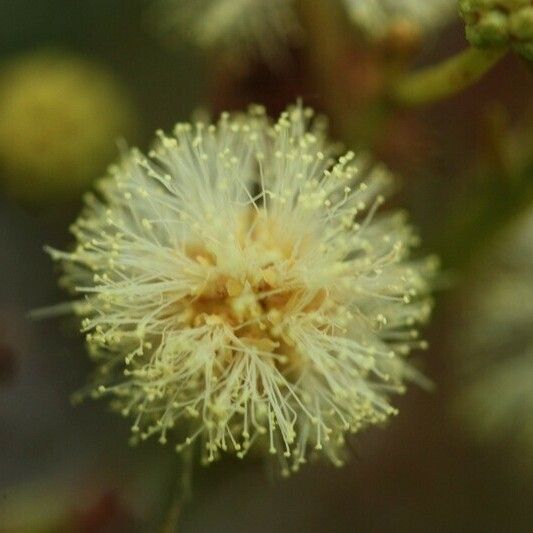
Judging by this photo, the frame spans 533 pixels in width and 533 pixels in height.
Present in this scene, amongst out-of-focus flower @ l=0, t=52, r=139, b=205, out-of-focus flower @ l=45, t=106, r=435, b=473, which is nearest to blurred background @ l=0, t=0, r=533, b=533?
out-of-focus flower @ l=0, t=52, r=139, b=205

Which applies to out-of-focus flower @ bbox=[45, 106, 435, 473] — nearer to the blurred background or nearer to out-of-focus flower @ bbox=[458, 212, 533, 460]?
the blurred background

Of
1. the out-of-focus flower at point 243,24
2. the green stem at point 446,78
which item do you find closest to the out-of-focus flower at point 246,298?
the green stem at point 446,78

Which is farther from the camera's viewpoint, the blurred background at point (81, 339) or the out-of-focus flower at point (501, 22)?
the blurred background at point (81, 339)

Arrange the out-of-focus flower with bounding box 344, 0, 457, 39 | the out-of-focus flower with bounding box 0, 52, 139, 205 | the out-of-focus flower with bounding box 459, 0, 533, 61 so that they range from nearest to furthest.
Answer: the out-of-focus flower with bounding box 459, 0, 533, 61 → the out-of-focus flower with bounding box 344, 0, 457, 39 → the out-of-focus flower with bounding box 0, 52, 139, 205

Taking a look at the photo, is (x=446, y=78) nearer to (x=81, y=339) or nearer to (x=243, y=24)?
(x=243, y=24)

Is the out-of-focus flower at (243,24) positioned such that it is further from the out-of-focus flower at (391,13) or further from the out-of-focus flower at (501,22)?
the out-of-focus flower at (501,22)

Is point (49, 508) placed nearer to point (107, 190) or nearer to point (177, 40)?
point (107, 190)

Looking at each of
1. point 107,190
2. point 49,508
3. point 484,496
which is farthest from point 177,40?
point 484,496

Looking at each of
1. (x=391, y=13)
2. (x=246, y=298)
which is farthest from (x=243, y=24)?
(x=246, y=298)
